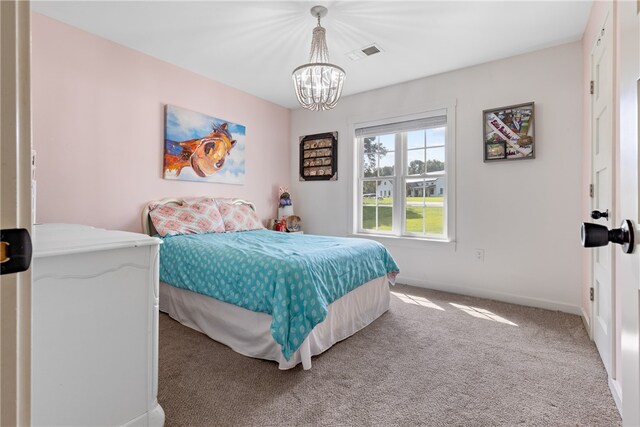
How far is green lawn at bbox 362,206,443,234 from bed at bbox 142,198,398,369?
116 centimetres

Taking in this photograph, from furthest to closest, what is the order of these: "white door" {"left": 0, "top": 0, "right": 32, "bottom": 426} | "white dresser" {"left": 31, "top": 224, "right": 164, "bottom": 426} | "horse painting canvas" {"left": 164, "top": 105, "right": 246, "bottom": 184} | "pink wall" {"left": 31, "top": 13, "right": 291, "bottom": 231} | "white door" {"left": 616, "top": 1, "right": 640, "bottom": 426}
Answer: "horse painting canvas" {"left": 164, "top": 105, "right": 246, "bottom": 184}, "pink wall" {"left": 31, "top": 13, "right": 291, "bottom": 231}, "white dresser" {"left": 31, "top": 224, "right": 164, "bottom": 426}, "white door" {"left": 616, "top": 1, "right": 640, "bottom": 426}, "white door" {"left": 0, "top": 0, "right": 32, "bottom": 426}

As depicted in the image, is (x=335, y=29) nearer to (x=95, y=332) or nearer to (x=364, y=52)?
(x=364, y=52)

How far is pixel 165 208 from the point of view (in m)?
3.27

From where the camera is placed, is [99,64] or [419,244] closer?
[99,64]

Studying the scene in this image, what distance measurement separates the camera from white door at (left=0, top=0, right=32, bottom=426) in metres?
0.45

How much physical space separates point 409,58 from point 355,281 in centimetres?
241

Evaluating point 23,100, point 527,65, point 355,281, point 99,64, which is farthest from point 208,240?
point 527,65

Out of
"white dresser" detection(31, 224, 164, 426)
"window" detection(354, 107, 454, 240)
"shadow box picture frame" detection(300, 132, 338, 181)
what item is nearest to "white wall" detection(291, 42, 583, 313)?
"window" detection(354, 107, 454, 240)

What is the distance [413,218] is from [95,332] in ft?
11.4

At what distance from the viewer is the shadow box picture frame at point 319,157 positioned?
451cm

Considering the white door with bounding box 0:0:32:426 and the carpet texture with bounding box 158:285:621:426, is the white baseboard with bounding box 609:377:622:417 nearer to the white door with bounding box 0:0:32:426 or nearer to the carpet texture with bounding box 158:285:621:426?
the carpet texture with bounding box 158:285:621:426

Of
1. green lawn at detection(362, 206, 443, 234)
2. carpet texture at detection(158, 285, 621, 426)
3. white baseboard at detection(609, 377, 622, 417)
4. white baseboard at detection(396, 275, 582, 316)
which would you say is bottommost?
carpet texture at detection(158, 285, 621, 426)

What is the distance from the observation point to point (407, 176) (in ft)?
13.1

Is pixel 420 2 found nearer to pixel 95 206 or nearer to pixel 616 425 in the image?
pixel 616 425
